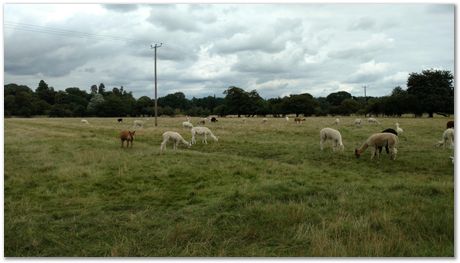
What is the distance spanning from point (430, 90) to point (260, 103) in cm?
4875

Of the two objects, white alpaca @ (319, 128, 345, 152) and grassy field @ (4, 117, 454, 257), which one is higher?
white alpaca @ (319, 128, 345, 152)

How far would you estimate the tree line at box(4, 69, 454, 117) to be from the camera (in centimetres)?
6456

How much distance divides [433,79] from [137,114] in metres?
63.2

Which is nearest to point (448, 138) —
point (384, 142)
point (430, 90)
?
point (384, 142)

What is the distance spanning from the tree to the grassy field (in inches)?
1898

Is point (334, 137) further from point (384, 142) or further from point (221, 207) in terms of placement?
point (221, 207)

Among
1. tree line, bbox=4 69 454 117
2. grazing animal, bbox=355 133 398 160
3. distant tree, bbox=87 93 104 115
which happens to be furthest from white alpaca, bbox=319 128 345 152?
distant tree, bbox=87 93 104 115

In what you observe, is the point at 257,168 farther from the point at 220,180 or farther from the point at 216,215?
the point at 216,215

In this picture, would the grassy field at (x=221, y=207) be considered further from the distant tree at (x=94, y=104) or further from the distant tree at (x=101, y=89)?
the distant tree at (x=101, y=89)

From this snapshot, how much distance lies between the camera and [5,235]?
8562 millimetres

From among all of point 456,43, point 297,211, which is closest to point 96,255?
point 297,211

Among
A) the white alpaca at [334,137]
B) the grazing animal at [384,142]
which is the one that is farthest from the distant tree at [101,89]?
the grazing animal at [384,142]

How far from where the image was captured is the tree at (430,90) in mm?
61384

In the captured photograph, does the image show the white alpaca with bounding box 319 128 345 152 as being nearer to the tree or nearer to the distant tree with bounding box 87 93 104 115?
the tree
